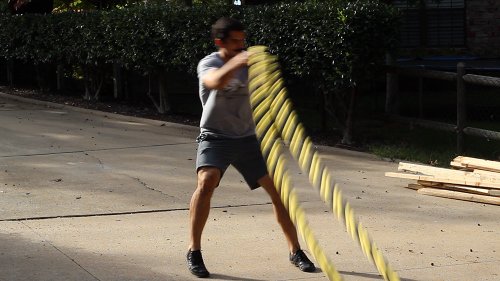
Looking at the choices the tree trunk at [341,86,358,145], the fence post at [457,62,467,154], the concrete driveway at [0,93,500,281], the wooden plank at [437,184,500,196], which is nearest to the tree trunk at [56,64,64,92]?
the concrete driveway at [0,93,500,281]

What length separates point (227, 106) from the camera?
275 inches

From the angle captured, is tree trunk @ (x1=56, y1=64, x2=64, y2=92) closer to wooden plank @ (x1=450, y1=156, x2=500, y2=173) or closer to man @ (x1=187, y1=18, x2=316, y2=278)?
wooden plank @ (x1=450, y1=156, x2=500, y2=173)

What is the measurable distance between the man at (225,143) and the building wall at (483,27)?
645 inches

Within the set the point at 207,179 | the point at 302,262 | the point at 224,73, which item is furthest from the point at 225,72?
the point at 302,262

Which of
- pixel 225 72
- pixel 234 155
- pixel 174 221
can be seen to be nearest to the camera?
pixel 225 72

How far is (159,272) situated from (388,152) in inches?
247

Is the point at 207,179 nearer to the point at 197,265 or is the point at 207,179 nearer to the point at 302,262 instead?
the point at 197,265

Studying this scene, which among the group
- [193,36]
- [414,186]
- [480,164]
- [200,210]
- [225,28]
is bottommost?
[414,186]

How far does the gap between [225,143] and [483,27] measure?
16.7 metres

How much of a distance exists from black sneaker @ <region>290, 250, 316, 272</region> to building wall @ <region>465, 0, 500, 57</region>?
644 inches

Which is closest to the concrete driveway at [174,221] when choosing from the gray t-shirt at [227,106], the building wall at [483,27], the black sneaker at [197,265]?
the black sneaker at [197,265]

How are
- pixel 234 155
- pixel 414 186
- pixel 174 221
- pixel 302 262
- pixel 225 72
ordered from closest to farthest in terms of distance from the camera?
pixel 225 72
pixel 234 155
pixel 302 262
pixel 174 221
pixel 414 186

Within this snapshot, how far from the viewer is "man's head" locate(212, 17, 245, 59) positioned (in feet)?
22.1

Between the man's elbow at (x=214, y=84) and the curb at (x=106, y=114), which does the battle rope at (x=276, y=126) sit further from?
the curb at (x=106, y=114)
